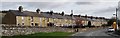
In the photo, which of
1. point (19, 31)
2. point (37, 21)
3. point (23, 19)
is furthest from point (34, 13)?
point (19, 31)

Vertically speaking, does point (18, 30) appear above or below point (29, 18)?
below

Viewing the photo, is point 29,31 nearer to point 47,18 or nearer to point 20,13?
point 20,13

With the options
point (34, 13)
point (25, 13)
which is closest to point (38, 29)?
point (25, 13)

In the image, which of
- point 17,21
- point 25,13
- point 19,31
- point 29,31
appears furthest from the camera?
point 25,13

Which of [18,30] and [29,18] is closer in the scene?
[18,30]

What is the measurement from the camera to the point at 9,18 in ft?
323

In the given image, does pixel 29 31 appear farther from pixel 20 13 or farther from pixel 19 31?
pixel 20 13

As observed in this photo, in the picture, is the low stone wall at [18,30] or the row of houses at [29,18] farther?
the row of houses at [29,18]

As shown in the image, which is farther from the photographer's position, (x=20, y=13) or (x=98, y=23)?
(x=98, y=23)

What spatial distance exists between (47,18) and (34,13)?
7.72m

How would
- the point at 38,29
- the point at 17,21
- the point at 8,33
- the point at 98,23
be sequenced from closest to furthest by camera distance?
the point at 8,33 < the point at 38,29 < the point at 17,21 < the point at 98,23

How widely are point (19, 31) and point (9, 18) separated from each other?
41.4 m

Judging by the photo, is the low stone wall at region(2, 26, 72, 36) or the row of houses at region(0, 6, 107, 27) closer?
the low stone wall at region(2, 26, 72, 36)

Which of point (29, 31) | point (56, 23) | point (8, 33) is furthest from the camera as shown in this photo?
point (56, 23)
